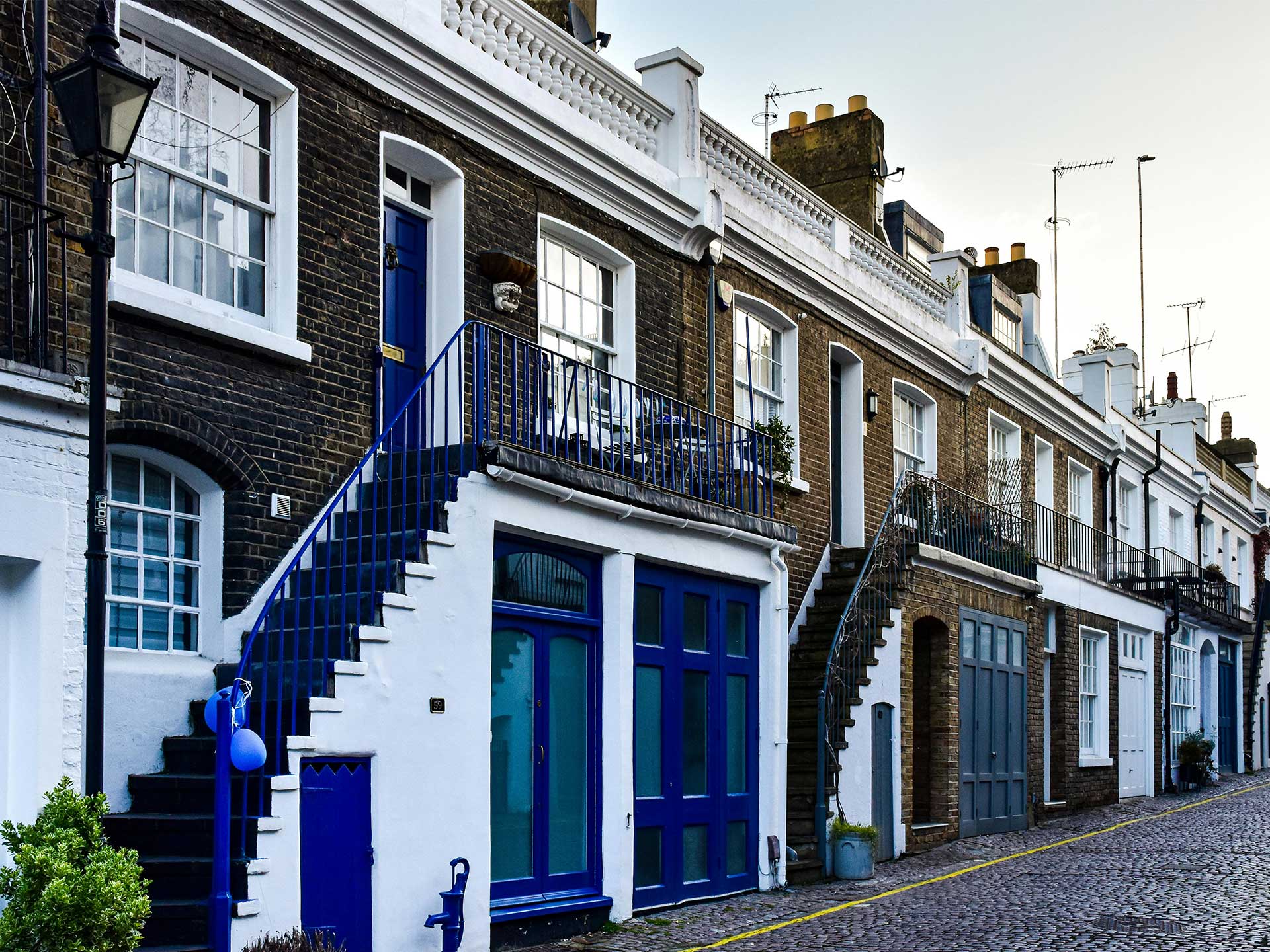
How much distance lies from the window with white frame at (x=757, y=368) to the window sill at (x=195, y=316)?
660 cm

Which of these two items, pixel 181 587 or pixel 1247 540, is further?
pixel 1247 540

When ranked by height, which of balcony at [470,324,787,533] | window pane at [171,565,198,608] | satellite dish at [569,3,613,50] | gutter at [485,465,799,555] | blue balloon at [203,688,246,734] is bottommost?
blue balloon at [203,688,246,734]

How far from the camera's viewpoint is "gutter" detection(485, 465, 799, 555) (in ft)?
33.1

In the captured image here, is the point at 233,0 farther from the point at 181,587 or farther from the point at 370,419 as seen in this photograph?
the point at 181,587

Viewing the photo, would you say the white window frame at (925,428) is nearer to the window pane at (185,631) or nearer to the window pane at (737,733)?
the window pane at (737,733)

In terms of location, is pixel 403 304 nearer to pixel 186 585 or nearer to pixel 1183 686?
pixel 186 585

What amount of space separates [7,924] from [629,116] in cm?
997

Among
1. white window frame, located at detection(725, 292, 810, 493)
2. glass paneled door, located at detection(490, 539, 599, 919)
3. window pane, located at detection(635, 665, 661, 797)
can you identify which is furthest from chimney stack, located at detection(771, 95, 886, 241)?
glass paneled door, located at detection(490, 539, 599, 919)

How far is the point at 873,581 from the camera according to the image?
657 inches

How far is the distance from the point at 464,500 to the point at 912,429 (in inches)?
460

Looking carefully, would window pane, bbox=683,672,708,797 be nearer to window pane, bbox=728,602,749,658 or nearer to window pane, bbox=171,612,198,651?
window pane, bbox=728,602,749,658

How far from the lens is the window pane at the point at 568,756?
10.8m

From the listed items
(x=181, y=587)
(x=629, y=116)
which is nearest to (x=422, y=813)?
(x=181, y=587)

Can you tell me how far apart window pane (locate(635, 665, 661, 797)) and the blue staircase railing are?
159 centimetres
